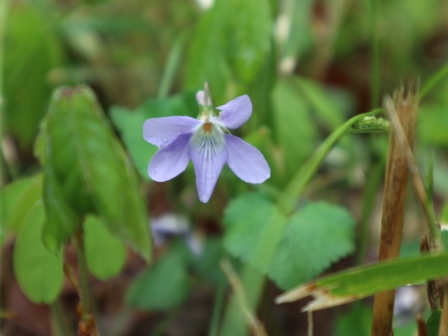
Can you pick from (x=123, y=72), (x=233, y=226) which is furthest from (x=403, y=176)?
(x=123, y=72)

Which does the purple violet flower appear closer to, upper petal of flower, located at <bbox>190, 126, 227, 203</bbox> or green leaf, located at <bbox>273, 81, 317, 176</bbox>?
upper petal of flower, located at <bbox>190, 126, 227, 203</bbox>

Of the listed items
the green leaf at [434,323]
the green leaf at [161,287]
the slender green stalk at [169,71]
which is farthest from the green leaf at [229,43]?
the green leaf at [434,323]

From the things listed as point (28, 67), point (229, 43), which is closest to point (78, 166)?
point (229, 43)

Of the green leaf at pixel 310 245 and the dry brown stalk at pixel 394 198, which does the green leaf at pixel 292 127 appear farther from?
the dry brown stalk at pixel 394 198

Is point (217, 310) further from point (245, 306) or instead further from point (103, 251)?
point (103, 251)

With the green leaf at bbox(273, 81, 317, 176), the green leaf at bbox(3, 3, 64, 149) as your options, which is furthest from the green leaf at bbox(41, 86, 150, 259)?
the green leaf at bbox(3, 3, 64, 149)

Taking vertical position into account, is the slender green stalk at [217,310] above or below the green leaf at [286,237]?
below
